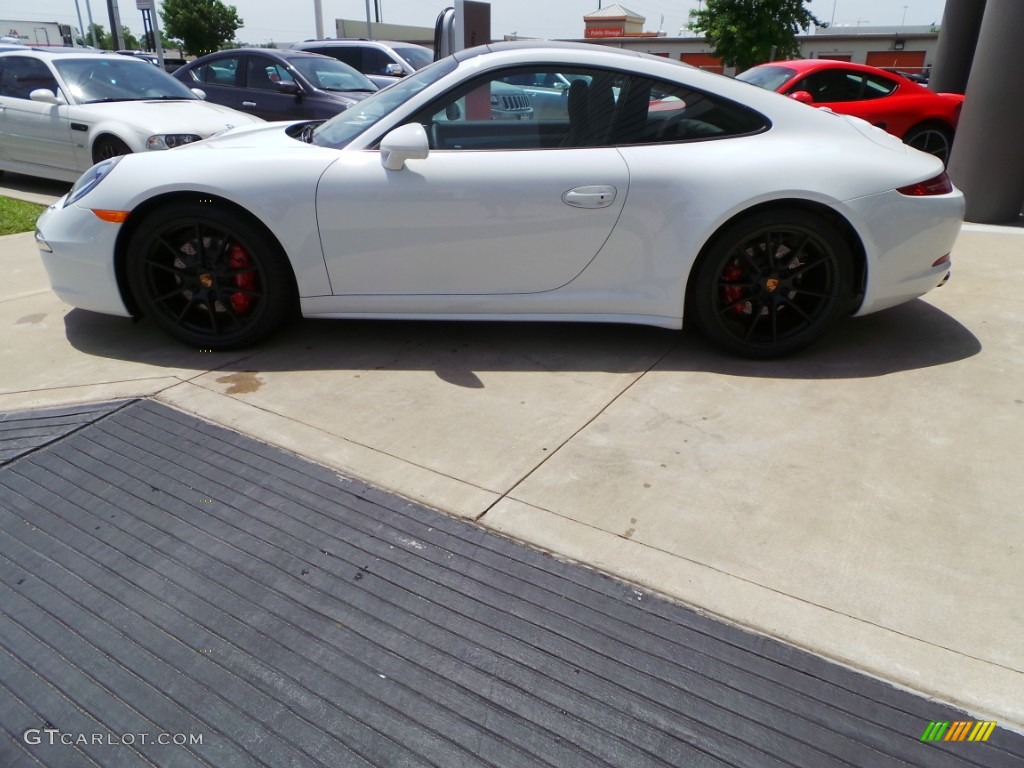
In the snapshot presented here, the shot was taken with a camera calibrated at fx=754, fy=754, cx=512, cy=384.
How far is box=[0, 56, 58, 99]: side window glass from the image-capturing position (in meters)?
7.86

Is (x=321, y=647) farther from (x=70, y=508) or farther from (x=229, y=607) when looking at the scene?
(x=70, y=508)

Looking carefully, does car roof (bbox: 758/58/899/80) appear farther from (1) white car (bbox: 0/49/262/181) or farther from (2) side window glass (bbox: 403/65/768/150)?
(1) white car (bbox: 0/49/262/181)

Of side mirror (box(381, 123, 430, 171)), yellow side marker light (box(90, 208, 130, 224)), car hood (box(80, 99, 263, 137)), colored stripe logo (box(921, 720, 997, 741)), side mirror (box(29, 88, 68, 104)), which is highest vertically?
side mirror (box(381, 123, 430, 171))

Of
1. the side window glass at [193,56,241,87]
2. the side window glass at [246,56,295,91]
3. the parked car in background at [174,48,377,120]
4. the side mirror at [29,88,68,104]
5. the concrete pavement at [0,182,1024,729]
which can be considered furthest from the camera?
the side window glass at [193,56,241,87]

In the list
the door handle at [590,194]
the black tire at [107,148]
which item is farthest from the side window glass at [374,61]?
the door handle at [590,194]

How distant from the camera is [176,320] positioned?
12.4 ft

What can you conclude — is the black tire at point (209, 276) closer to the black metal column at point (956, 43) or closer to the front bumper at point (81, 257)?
the front bumper at point (81, 257)

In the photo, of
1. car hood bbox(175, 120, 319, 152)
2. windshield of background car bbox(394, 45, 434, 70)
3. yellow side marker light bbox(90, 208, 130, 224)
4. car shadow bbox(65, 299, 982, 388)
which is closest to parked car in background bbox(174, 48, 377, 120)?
windshield of background car bbox(394, 45, 434, 70)

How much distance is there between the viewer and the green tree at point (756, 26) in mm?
30719

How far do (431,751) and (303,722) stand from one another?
1.07ft

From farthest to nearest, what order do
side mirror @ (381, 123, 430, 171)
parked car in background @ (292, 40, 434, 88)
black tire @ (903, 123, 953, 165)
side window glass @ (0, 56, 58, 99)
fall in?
1. parked car in background @ (292, 40, 434, 88)
2. black tire @ (903, 123, 953, 165)
3. side window glass @ (0, 56, 58, 99)
4. side mirror @ (381, 123, 430, 171)

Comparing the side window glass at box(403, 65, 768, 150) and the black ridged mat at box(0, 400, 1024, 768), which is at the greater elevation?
the side window glass at box(403, 65, 768, 150)

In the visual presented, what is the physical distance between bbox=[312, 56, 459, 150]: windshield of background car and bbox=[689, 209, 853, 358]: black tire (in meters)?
1.58

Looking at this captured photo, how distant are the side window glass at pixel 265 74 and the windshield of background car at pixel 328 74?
175mm
